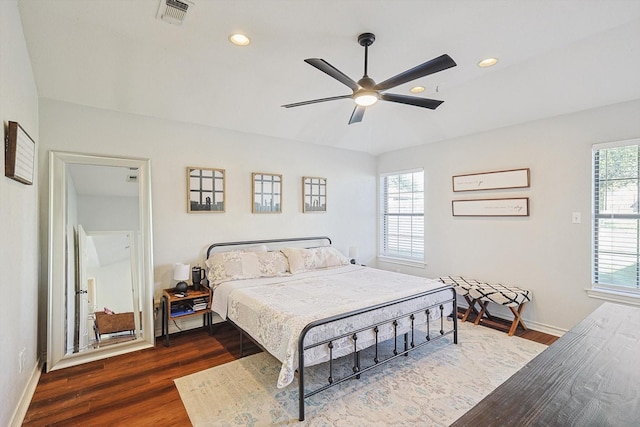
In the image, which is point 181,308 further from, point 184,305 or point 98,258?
point 98,258

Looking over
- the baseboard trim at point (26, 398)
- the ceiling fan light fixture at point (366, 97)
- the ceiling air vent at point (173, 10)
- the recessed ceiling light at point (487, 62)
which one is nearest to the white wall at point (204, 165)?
the baseboard trim at point (26, 398)

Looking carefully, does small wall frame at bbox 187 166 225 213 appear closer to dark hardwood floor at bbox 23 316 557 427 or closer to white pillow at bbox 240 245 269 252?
white pillow at bbox 240 245 269 252

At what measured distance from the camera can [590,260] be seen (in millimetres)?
3438

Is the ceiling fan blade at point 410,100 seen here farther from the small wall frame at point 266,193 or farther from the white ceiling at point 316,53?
the small wall frame at point 266,193

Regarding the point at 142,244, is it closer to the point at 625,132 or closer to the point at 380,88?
the point at 380,88

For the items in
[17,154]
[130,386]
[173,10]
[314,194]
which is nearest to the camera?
[17,154]

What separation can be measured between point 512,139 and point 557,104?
0.66 m

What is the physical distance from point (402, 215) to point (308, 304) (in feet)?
11.1

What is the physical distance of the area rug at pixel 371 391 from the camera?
2.25 metres

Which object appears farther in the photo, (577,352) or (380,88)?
(380,88)

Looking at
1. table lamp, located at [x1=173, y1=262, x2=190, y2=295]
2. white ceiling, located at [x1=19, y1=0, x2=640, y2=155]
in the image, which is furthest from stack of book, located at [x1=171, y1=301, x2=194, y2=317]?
white ceiling, located at [x1=19, y1=0, x2=640, y2=155]

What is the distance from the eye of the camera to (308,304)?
2.74m

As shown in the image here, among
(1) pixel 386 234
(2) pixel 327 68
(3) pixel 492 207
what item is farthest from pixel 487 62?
(1) pixel 386 234

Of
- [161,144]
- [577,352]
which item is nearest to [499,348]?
[577,352]
